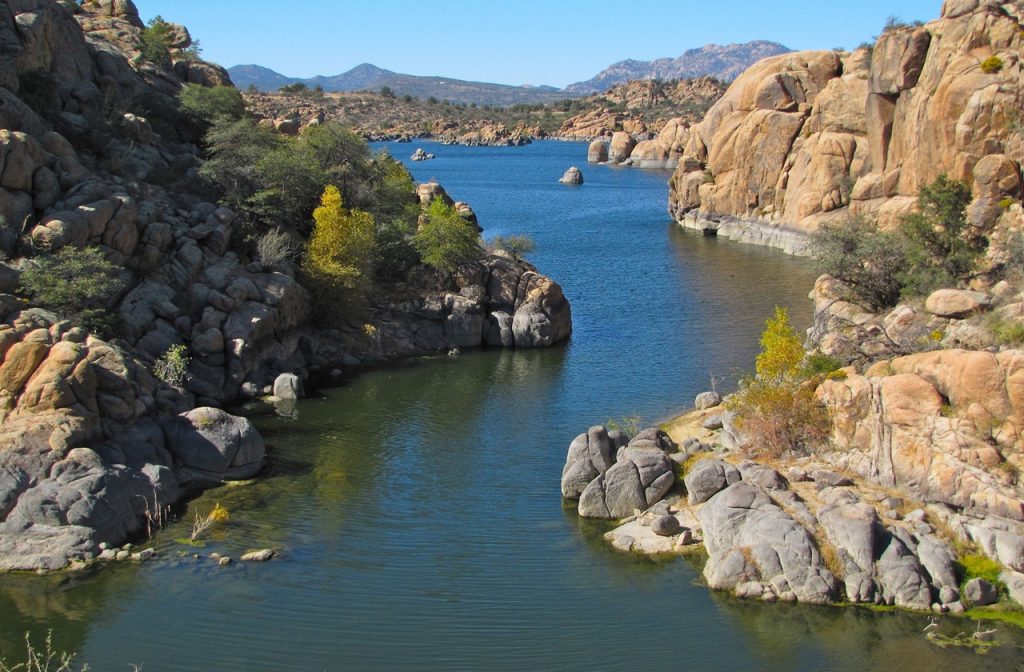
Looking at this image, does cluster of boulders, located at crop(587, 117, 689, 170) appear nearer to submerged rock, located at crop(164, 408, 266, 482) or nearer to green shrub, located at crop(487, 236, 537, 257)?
green shrub, located at crop(487, 236, 537, 257)

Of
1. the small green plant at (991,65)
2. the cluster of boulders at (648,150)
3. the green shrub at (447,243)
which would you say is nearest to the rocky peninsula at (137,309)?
A: the green shrub at (447,243)

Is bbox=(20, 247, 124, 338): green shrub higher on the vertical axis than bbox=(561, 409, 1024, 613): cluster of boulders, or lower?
higher

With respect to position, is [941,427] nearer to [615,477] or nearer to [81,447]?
[615,477]

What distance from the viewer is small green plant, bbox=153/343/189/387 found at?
3866 cm

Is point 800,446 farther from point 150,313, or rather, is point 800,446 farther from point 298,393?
point 150,313

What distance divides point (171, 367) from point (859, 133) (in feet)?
196

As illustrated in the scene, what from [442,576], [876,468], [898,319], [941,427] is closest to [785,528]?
[876,468]

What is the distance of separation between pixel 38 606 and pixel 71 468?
475 cm

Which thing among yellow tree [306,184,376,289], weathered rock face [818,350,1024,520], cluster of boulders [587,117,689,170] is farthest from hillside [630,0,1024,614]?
cluster of boulders [587,117,689,170]

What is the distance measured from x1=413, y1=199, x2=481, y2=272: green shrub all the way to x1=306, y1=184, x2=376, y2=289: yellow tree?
3.04 m

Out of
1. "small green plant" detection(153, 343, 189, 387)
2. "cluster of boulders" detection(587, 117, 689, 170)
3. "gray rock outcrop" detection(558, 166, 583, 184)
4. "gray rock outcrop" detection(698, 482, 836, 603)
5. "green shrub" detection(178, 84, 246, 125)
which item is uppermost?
"green shrub" detection(178, 84, 246, 125)

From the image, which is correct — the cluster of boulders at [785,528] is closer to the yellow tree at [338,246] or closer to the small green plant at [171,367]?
the small green plant at [171,367]

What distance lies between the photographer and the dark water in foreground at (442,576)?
78.4 feet

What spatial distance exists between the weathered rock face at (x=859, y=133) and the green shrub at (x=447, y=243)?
25.8 m
